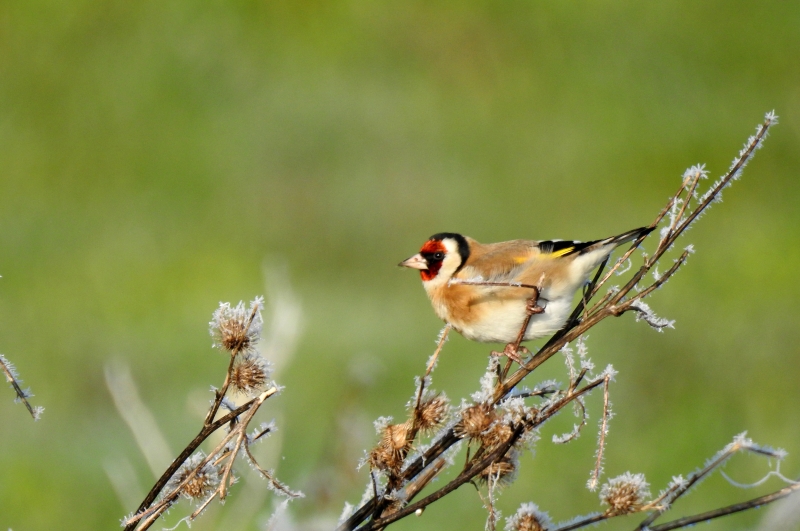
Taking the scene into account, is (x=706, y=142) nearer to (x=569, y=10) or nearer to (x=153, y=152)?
(x=569, y=10)

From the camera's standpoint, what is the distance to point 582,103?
9219 mm

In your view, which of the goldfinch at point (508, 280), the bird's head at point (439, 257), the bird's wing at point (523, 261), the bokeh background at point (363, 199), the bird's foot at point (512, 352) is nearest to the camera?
the bird's foot at point (512, 352)

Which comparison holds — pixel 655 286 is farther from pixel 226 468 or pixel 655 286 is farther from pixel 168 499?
pixel 168 499

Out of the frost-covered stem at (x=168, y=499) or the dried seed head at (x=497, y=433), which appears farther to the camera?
the dried seed head at (x=497, y=433)

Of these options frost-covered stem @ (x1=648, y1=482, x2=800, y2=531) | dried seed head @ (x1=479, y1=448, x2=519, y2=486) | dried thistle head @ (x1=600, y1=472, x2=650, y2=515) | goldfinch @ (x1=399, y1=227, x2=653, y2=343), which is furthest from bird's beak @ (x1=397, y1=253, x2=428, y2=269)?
frost-covered stem @ (x1=648, y1=482, x2=800, y2=531)

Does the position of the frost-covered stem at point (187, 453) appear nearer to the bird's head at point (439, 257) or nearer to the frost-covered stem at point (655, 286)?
the frost-covered stem at point (655, 286)

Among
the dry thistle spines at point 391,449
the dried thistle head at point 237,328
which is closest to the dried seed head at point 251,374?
the dried thistle head at point 237,328

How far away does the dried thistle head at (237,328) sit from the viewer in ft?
5.40

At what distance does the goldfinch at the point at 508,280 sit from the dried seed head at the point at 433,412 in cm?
83

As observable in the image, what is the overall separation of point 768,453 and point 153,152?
314 inches

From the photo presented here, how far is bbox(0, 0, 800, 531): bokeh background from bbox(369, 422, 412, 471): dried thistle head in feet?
10.6

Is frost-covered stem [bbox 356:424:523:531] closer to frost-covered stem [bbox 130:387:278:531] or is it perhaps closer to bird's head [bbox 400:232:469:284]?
frost-covered stem [bbox 130:387:278:531]

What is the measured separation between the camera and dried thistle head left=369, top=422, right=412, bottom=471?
1714 mm

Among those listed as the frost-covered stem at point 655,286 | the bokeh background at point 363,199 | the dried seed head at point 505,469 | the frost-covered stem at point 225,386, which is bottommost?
the dried seed head at point 505,469
